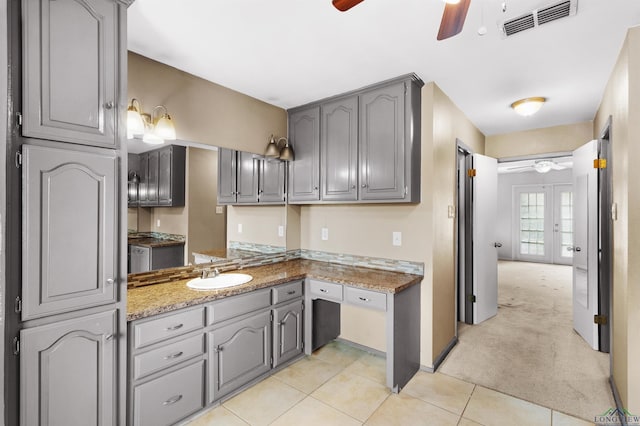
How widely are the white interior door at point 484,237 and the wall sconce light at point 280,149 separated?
228cm

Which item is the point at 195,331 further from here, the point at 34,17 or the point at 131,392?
the point at 34,17

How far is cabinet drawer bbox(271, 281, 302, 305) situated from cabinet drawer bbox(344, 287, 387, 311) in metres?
0.46

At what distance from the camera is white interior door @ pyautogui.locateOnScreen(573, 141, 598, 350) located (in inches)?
121

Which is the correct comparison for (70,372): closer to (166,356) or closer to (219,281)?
(166,356)

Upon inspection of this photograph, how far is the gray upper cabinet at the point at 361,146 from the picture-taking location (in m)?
2.56

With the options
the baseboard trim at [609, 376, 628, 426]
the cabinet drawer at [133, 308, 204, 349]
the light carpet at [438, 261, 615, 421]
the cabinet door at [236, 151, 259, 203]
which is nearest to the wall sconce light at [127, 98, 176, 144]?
the cabinet door at [236, 151, 259, 203]

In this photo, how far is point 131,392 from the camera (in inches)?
66.9

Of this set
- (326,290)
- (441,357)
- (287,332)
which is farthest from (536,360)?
(287,332)

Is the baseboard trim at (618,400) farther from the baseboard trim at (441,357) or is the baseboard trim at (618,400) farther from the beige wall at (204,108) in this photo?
the beige wall at (204,108)

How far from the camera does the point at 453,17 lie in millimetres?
1271

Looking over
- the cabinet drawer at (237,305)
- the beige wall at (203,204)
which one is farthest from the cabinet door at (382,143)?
the beige wall at (203,204)

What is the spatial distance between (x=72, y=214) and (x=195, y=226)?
3.79 ft

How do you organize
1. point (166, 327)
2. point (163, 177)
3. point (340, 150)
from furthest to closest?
point (340, 150) → point (163, 177) → point (166, 327)

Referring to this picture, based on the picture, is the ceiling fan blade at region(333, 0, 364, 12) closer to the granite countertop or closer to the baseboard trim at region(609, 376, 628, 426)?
the granite countertop
